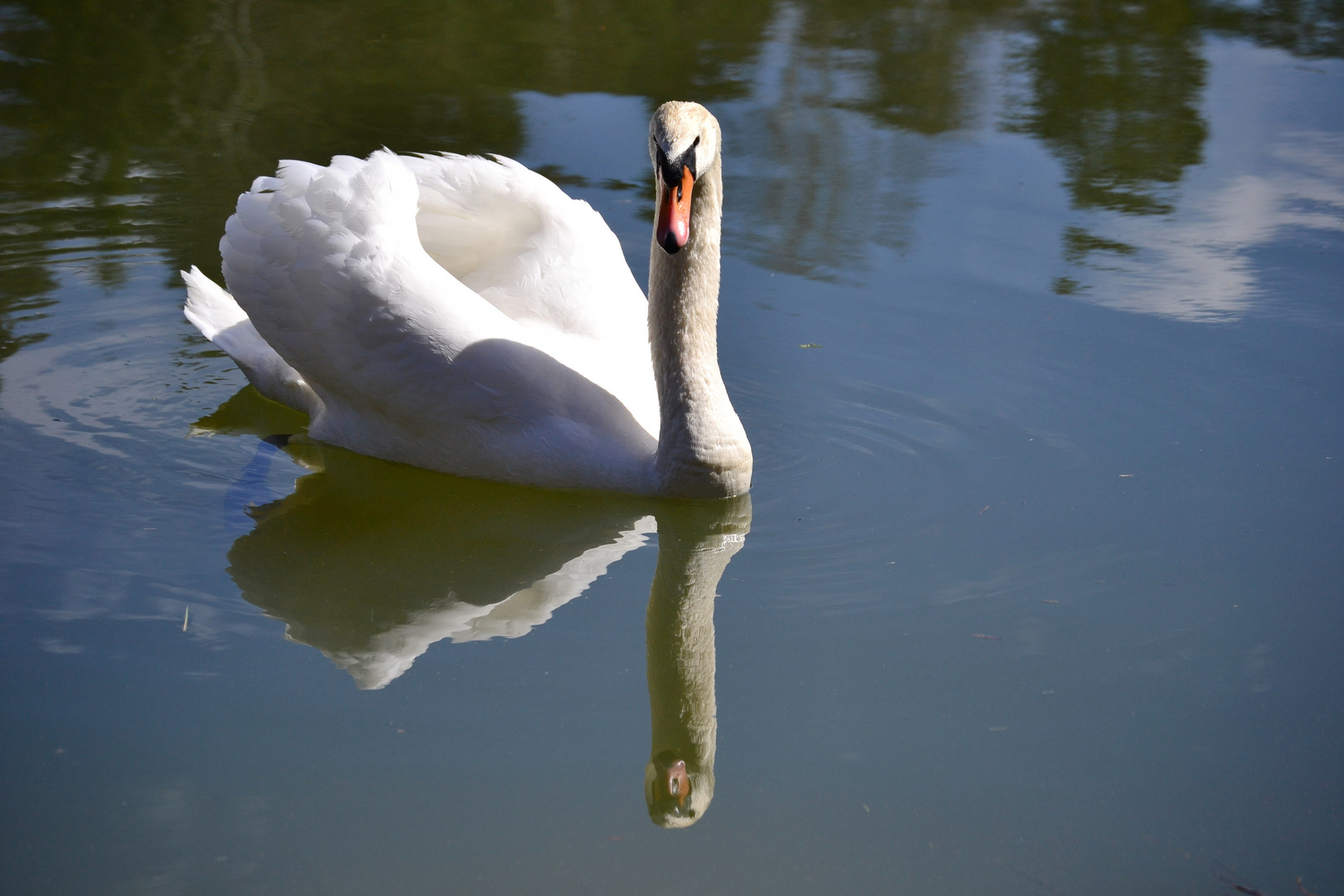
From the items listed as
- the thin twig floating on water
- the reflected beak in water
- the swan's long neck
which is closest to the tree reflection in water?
the swan's long neck

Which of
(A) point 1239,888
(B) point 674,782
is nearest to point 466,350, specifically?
(B) point 674,782

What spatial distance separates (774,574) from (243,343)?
2744 mm

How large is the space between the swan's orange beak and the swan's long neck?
1.29 ft

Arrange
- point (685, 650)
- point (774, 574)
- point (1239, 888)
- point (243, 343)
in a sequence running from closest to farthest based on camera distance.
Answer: point (1239, 888), point (685, 650), point (774, 574), point (243, 343)

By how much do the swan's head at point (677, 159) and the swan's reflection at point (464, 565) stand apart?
3.56 ft

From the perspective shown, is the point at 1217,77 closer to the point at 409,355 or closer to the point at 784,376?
the point at 784,376

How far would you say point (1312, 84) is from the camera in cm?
1033

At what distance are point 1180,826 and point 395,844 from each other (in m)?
1.94

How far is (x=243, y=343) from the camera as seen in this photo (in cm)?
593

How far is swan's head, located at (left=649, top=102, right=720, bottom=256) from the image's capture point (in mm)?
4340

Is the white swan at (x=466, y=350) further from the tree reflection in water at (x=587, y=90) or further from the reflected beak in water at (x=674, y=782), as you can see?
the tree reflection in water at (x=587, y=90)

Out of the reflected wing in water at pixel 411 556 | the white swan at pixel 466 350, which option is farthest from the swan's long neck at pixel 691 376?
the reflected wing in water at pixel 411 556

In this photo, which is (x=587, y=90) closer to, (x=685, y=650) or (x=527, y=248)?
(x=527, y=248)

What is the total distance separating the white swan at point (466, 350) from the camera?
4867mm
